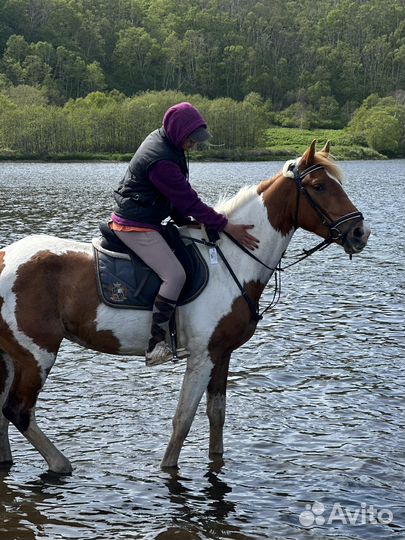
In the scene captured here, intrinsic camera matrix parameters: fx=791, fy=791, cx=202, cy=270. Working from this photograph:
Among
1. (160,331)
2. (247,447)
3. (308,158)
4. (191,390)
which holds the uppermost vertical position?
(308,158)

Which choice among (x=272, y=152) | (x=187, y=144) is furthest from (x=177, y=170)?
(x=272, y=152)

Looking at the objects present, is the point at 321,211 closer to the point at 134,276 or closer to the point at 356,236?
A: the point at 356,236

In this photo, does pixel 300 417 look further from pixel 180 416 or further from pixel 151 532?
pixel 151 532

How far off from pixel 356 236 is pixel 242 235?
4.22 ft

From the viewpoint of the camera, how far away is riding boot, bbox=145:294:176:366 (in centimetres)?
848

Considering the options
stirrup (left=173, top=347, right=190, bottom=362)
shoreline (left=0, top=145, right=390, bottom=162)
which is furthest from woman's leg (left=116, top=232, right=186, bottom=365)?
shoreline (left=0, top=145, right=390, bottom=162)

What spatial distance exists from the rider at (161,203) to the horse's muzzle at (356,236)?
4.77 ft

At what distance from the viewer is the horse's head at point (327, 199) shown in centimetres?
888

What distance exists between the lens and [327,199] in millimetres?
8930

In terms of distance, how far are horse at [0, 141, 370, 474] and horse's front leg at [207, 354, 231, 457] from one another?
7 cm

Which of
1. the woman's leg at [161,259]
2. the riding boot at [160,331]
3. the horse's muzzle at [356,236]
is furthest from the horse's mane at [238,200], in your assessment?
the riding boot at [160,331]

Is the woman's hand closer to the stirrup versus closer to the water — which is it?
the water

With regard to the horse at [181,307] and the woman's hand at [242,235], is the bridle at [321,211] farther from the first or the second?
the woman's hand at [242,235]

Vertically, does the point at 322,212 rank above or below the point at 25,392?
above
